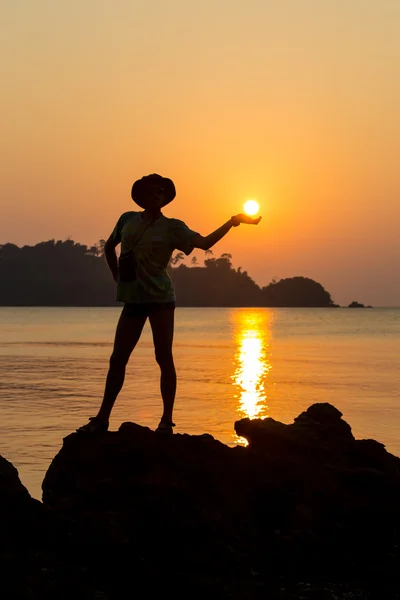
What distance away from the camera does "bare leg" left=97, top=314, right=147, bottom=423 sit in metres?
10.2

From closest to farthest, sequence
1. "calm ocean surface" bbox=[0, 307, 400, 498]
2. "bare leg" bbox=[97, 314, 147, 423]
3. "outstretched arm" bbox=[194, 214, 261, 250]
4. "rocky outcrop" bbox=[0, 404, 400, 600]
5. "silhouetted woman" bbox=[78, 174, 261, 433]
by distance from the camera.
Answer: "rocky outcrop" bbox=[0, 404, 400, 600]
"outstretched arm" bbox=[194, 214, 261, 250]
"silhouetted woman" bbox=[78, 174, 261, 433]
"bare leg" bbox=[97, 314, 147, 423]
"calm ocean surface" bbox=[0, 307, 400, 498]

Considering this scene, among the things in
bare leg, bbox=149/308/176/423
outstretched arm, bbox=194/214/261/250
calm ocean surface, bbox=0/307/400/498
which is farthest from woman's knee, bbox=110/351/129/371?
calm ocean surface, bbox=0/307/400/498

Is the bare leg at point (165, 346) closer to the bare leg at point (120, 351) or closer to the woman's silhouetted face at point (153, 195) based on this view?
the bare leg at point (120, 351)

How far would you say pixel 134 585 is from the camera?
8.58 meters

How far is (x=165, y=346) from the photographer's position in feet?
32.9

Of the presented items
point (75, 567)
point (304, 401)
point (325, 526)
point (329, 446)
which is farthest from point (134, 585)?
point (304, 401)

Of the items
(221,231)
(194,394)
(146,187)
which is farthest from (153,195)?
(194,394)

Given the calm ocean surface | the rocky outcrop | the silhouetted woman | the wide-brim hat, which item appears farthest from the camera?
the calm ocean surface

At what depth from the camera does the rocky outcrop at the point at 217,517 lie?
28.6 feet

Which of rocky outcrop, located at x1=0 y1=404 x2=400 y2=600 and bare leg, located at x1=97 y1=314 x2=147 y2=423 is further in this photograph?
bare leg, located at x1=97 y1=314 x2=147 y2=423

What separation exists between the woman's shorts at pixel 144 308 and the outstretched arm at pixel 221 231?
78cm

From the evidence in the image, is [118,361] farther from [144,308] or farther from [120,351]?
[144,308]

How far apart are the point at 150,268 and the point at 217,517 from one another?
8.60ft

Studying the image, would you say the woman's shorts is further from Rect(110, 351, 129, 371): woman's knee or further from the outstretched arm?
the outstretched arm
